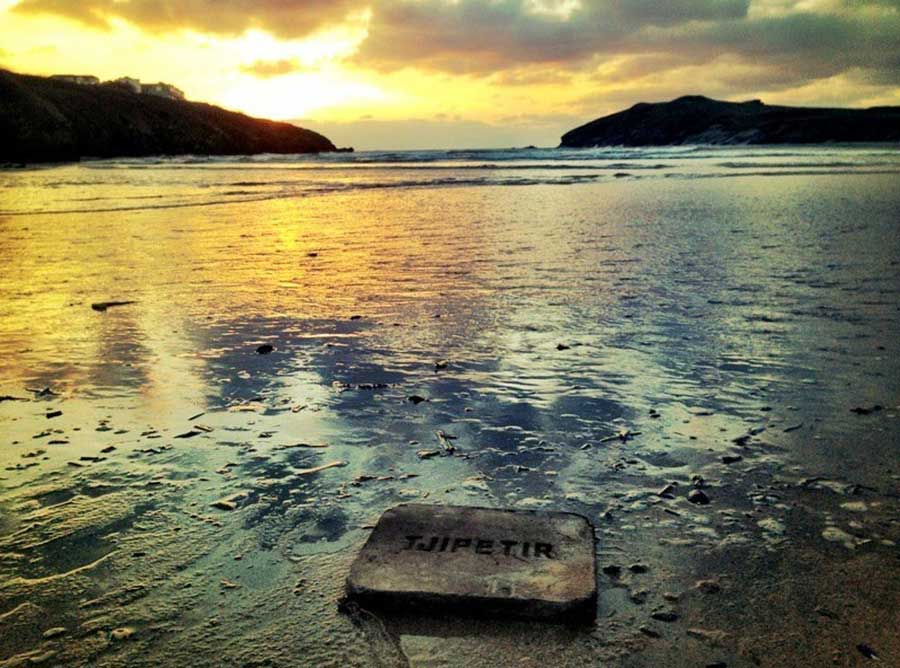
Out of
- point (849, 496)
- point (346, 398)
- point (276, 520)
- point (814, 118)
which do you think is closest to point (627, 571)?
point (849, 496)

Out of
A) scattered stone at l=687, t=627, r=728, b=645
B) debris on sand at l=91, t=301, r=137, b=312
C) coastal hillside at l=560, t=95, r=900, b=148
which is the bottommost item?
scattered stone at l=687, t=627, r=728, b=645

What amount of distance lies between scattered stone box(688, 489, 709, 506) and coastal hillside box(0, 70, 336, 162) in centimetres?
7305

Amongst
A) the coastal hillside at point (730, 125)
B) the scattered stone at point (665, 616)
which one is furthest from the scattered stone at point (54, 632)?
the coastal hillside at point (730, 125)

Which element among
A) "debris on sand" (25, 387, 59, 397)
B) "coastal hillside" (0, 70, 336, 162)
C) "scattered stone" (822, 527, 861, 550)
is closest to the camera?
"scattered stone" (822, 527, 861, 550)

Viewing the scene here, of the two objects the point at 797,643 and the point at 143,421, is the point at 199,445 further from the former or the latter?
the point at 797,643

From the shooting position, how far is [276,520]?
256cm

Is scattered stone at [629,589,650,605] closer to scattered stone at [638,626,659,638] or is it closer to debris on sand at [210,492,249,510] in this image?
scattered stone at [638,626,659,638]

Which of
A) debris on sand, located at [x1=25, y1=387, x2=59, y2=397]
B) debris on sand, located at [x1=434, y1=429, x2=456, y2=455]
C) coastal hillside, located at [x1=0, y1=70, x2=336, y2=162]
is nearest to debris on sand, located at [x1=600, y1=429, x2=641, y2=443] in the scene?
debris on sand, located at [x1=434, y1=429, x2=456, y2=455]

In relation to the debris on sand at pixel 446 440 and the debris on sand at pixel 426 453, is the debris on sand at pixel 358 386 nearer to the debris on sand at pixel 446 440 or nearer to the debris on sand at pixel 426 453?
the debris on sand at pixel 446 440

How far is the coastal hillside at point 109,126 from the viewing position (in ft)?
244

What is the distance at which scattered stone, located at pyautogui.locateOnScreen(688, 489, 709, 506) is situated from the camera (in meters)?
2.64

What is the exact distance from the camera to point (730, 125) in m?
123

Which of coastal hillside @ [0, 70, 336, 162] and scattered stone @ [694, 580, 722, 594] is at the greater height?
coastal hillside @ [0, 70, 336, 162]

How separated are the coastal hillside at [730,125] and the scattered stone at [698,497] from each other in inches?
4169
